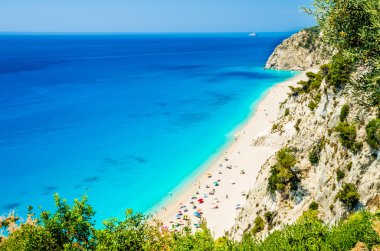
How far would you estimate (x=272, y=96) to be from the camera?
106875 mm

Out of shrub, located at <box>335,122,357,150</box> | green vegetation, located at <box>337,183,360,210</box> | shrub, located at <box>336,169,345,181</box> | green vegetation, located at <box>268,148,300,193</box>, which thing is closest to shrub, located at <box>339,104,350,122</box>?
shrub, located at <box>335,122,357,150</box>

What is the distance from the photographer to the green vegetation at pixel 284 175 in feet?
104

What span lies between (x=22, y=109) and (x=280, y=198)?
100m

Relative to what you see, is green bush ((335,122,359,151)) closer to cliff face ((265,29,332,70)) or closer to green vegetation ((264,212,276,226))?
green vegetation ((264,212,276,226))

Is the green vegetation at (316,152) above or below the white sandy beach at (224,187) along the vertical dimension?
above

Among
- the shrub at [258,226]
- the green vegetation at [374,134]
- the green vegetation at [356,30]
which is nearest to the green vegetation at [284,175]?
the shrub at [258,226]

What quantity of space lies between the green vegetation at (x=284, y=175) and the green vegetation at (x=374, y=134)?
8960 mm

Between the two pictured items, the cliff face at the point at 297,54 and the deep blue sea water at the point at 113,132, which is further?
Result: the cliff face at the point at 297,54

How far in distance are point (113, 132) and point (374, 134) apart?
71.3 meters

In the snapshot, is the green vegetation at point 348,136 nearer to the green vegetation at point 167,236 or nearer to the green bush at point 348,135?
the green bush at point 348,135

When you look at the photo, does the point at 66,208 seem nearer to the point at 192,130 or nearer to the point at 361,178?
the point at 361,178

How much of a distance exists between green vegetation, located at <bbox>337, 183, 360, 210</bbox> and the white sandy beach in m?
19.8

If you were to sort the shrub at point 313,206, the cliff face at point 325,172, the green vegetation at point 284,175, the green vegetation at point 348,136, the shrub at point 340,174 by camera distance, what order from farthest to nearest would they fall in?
the green vegetation at point 284,175, the shrub at point 313,206, the shrub at point 340,174, the green vegetation at point 348,136, the cliff face at point 325,172

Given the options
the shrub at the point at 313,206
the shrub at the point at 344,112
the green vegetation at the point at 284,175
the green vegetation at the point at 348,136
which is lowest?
the shrub at the point at 313,206
